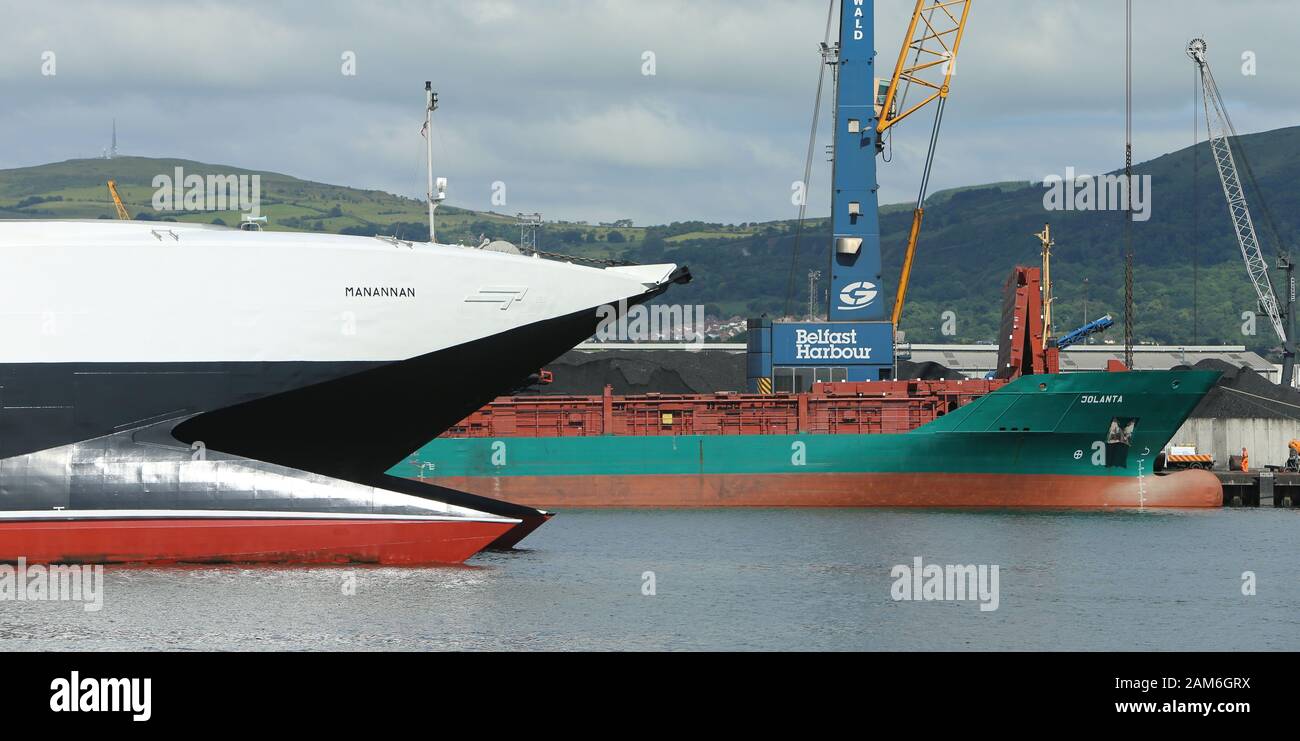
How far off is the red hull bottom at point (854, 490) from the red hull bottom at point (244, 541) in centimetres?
1737

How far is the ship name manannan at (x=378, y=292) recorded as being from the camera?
2819 cm

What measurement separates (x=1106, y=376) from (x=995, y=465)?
166 inches

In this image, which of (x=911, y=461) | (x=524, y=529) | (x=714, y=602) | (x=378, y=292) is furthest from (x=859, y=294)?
(x=714, y=602)

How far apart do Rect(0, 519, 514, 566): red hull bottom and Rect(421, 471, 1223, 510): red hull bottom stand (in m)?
17.4

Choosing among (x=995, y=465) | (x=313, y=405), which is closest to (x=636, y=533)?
(x=313, y=405)

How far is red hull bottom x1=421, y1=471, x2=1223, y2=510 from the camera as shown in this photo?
45219mm

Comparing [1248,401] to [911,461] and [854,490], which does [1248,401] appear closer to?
[911,461]

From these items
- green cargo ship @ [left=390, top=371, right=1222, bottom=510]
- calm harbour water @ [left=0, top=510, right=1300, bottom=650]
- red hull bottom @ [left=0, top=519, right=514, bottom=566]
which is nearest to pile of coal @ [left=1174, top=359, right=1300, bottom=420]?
green cargo ship @ [left=390, top=371, right=1222, bottom=510]

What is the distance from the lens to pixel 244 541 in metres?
27.6

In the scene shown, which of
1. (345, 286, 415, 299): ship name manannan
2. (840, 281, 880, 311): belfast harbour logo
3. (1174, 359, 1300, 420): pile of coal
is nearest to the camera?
(345, 286, 415, 299): ship name manannan

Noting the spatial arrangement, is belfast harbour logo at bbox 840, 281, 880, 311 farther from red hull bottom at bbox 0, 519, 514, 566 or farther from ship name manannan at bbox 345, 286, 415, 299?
ship name manannan at bbox 345, 286, 415, 299

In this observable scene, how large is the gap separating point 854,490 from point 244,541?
23.0m
